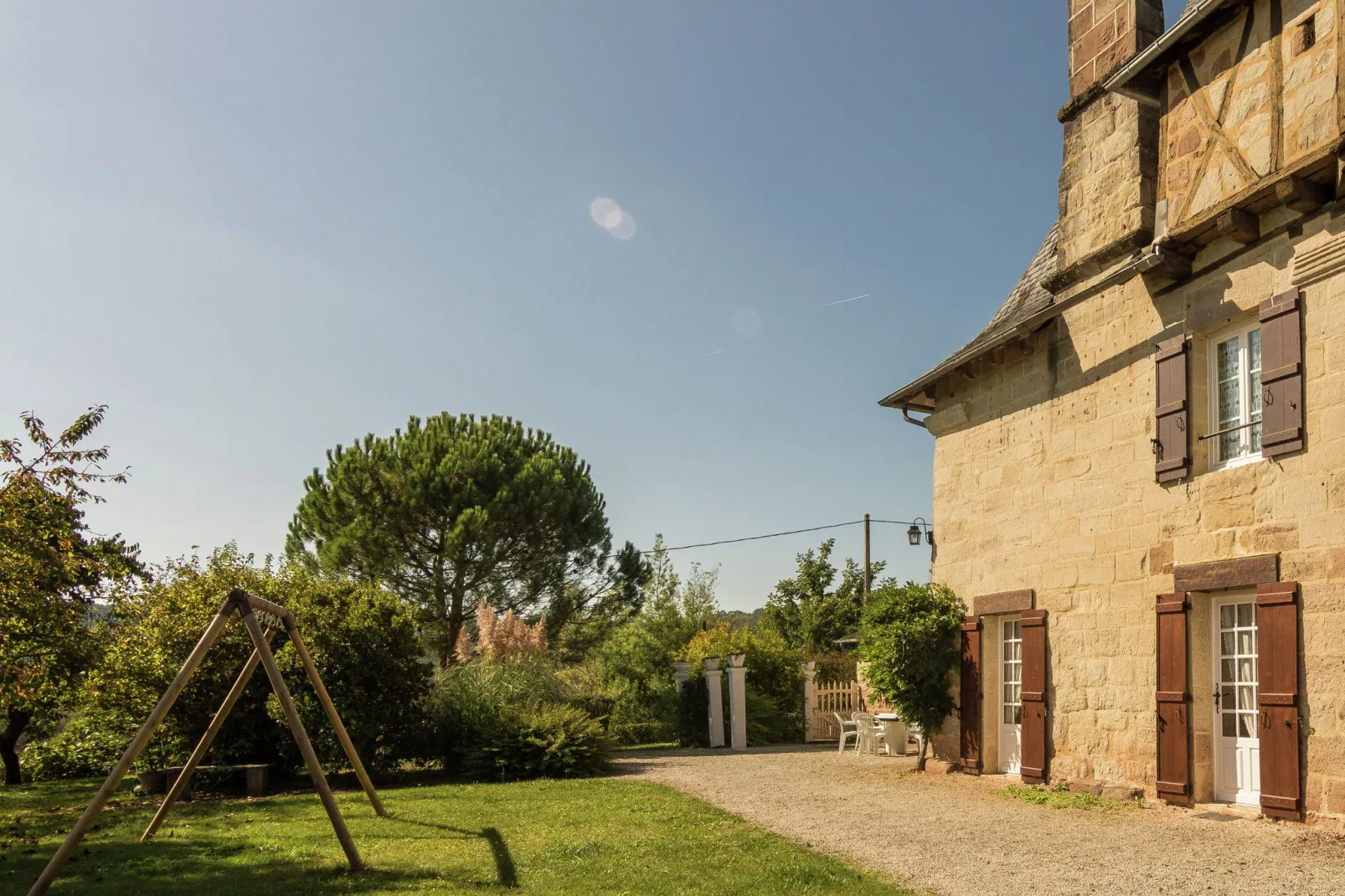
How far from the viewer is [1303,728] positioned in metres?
7.44

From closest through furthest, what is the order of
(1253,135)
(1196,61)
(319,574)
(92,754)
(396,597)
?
(1253,135) → (1196,61) → (396,597) → (92,754) → (319,574)

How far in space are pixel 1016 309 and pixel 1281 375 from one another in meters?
4.22

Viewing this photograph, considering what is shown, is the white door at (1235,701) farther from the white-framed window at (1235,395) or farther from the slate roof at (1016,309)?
the slate roof at (1016,309)

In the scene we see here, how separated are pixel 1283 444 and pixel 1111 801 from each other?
3.55 m

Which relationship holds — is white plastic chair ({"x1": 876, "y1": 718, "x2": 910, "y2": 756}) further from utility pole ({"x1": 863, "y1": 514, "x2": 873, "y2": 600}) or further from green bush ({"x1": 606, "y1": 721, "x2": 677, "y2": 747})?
utility pole ({"x1": 863, "y1": 514, "x2": 873, "y2": 600})

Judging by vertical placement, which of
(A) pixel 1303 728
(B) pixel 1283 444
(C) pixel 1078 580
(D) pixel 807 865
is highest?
(B) pixel 1283 444

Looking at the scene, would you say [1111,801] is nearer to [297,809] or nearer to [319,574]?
[297,809]

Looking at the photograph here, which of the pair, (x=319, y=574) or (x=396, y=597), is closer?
(x=396, y=597)

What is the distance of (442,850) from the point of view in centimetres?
700

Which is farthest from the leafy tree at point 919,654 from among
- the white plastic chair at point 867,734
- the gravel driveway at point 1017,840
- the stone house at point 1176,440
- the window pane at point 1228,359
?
the window pane at point 1228,359

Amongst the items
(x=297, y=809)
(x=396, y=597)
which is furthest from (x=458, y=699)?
(x=297, y=809)

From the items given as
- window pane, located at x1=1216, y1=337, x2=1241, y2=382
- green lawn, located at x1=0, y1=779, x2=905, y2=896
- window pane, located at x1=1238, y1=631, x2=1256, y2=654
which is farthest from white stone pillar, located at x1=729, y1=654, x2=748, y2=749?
window pane, located at x1=1216, y1=337, x2=1241, y2=382

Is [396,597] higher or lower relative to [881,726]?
higher

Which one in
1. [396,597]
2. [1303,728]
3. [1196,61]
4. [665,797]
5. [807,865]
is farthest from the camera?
[396,597]
